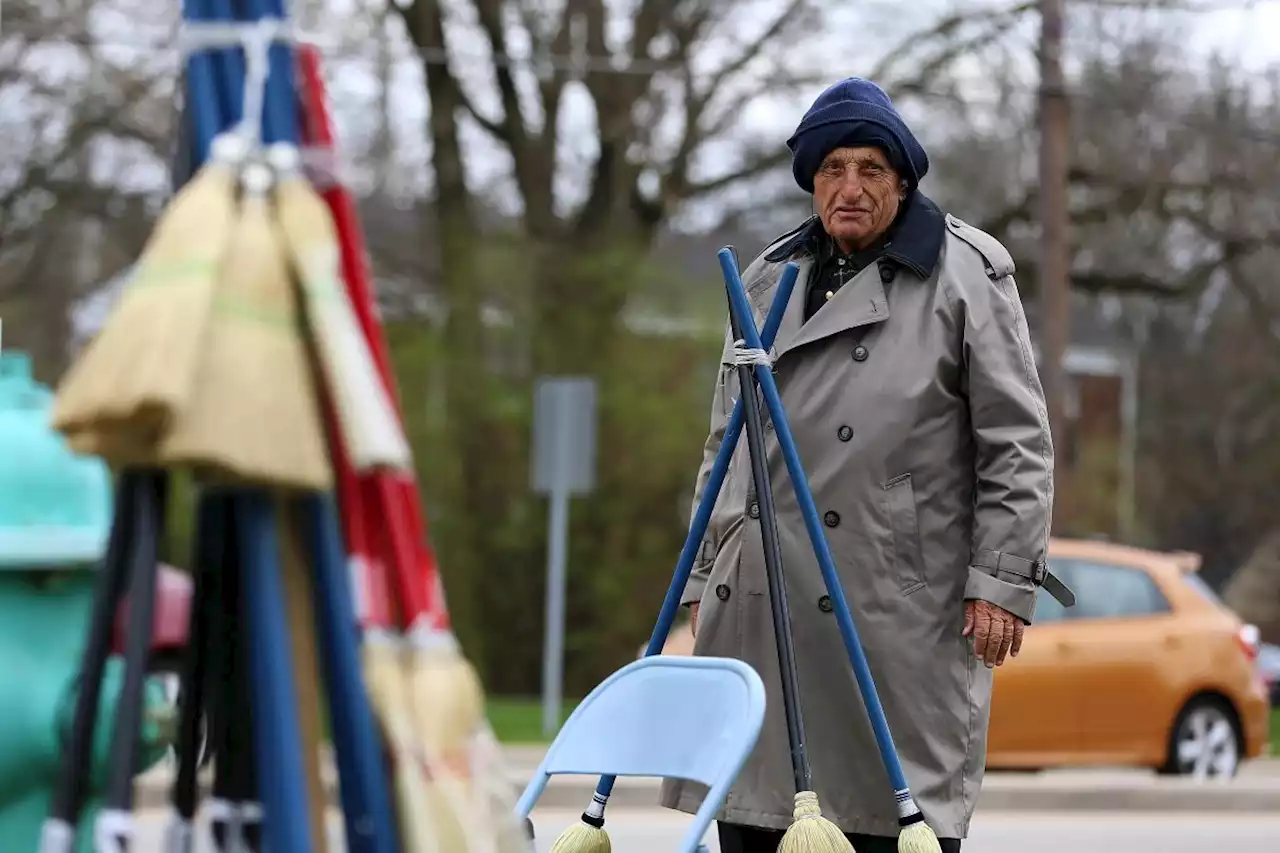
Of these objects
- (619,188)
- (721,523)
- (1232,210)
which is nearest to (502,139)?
(619,188)

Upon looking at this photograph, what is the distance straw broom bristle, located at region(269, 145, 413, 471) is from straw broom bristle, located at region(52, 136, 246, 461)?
0.07 meters

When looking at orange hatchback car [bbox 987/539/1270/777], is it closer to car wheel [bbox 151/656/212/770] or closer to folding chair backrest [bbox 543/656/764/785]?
folding chair backrest [bbox 543/656/764/785]

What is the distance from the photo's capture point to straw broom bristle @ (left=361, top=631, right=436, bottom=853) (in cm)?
257

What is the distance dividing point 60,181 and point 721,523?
62.1 feet

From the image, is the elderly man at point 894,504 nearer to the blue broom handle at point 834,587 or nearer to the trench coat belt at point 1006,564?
the trench coat belt at point 1006,564

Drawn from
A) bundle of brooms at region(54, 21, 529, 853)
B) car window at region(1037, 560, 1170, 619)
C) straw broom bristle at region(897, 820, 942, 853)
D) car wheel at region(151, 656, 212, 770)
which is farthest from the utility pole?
bundle of brooms at region(54, 21, 529, 853)

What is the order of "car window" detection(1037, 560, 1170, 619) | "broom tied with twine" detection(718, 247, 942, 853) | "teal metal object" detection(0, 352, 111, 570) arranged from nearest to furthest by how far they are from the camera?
"teal metal object" detection(0, 352, 111, 570) < "broom tied with twine" detection(718, 247, 942, 853) < "car window" detection(1037, 560, 1170, 619)

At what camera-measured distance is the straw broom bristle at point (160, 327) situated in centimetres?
245

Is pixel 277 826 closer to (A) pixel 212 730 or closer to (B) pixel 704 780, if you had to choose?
(A) pixel 212 730

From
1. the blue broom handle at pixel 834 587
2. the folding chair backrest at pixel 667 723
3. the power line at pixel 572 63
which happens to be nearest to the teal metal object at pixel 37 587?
the folding chair backrest at pixel 667 723

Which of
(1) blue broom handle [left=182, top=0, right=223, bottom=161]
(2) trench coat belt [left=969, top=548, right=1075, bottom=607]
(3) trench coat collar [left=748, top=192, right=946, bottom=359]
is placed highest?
(1) blue broom handle [left=182, top=0, right=223, bottom=161]

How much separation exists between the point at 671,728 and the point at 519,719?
1388 centimetres

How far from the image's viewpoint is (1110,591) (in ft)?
43.3

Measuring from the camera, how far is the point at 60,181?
22.5 metres
